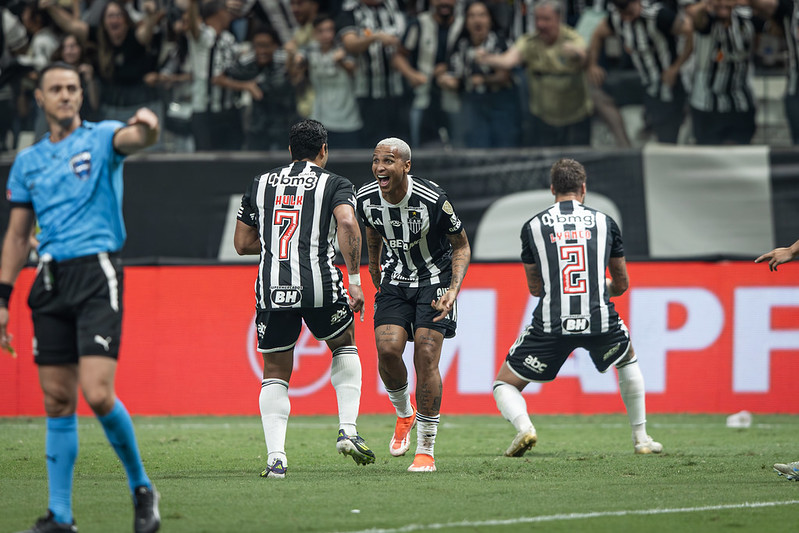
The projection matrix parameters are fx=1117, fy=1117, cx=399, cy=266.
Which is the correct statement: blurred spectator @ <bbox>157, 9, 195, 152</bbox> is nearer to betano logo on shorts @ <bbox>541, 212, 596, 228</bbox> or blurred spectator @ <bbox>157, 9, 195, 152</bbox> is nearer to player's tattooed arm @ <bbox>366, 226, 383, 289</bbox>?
player's tattooed arm @ <bbox>366, 226, 383, 289</bbox>

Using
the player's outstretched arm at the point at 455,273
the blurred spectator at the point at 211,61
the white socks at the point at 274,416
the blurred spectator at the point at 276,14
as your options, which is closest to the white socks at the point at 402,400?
the player's outstretched arm at the point at 455,273

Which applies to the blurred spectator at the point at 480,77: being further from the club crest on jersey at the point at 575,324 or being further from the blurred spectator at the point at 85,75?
the club crest on jersey at the point at 575,324

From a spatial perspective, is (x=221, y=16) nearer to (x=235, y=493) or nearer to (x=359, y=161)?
(x=359, y=161)

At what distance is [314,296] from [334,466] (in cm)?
149

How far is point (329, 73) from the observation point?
1343 cm

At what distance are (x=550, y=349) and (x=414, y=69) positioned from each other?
19.6ft

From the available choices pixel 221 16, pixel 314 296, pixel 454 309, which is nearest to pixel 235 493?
pixel 314 296

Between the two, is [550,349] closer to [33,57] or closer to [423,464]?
[423,464]

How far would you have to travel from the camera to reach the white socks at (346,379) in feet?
24.8

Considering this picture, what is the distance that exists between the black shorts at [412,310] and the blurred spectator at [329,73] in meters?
5.84

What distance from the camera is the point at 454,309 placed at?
25.9ft

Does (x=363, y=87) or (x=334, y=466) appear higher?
(x=363, y=87)

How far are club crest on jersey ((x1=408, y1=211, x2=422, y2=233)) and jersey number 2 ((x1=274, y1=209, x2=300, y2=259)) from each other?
2.92ft

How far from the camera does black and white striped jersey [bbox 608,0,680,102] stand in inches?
521
